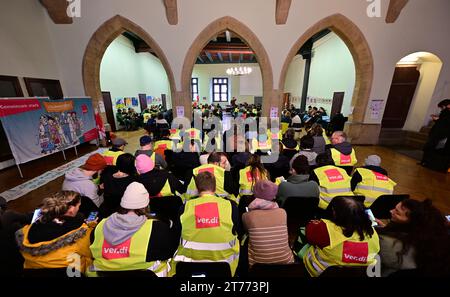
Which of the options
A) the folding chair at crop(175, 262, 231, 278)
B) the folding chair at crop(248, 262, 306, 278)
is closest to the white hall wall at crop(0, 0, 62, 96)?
the folding chair at crop(175, 262, 231, 278)

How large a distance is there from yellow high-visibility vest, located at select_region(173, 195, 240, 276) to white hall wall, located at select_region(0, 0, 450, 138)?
5928 mm

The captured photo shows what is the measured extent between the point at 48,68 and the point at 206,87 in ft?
39.2

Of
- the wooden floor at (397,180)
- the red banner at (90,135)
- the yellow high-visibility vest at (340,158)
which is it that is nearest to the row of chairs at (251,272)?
the yellow high-visibility vest at (340,158)

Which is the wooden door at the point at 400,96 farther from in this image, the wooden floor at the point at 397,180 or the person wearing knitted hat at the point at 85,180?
the person wearing knitted hat at the point at 85,180

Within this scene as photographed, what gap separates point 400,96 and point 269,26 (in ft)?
17.5

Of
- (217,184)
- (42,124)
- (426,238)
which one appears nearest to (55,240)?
(217,184)

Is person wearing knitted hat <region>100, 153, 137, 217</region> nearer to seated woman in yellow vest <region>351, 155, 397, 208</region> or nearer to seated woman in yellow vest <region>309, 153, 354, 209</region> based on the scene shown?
seated woman in yellow vest <region>309, 153, 354, 209</region>

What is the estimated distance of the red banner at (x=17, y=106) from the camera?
12.1ft

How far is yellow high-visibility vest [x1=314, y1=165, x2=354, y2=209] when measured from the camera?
197 cm

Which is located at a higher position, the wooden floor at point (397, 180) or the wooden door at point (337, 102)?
the wooden door at point (337, 102)

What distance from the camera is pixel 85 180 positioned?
2.09 metres

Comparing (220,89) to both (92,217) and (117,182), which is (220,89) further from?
(92,217)

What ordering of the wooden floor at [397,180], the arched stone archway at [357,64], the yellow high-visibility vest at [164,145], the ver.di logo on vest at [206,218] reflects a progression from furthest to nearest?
the arched stone archway at [357,64], the yellow high-visibility vest at [164,145], the wooden floor at [397,180], the ver.di logo on vest at [206,218]

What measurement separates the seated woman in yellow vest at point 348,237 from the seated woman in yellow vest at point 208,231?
0.64 metres
